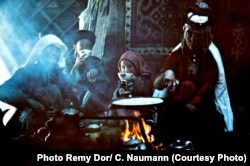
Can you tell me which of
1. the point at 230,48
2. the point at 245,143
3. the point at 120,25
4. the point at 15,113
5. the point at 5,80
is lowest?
the point at 245,143

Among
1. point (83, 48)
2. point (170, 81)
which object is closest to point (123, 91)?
point (170, 81)

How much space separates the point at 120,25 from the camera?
397 cm

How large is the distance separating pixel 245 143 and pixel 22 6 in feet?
8.32

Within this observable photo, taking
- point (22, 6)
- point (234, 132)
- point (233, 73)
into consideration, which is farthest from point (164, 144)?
point (22, 6)

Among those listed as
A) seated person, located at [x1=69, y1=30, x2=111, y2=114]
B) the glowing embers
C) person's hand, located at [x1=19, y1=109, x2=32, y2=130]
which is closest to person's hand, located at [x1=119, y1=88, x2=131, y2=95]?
seated person, located at [x1=69, y1=30, x2=111, y2=114]

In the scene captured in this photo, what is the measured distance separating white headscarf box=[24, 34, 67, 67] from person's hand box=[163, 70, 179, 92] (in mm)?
1008

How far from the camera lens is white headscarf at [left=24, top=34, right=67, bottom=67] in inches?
158

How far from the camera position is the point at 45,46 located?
404 cm

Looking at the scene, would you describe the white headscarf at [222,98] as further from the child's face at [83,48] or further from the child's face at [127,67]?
the child's face at [83,48]

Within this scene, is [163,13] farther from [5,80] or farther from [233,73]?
[5,80]

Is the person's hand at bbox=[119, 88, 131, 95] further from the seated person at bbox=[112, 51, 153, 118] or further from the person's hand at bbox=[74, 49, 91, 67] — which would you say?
the person's hand at bbox=[74, 49, 91, 67]

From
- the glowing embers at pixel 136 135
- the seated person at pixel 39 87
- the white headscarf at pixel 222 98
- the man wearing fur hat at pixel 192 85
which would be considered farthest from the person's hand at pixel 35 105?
the white headscarf at pixel 222 98

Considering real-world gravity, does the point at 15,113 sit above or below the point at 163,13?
below

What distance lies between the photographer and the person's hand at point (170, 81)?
13.0ft
